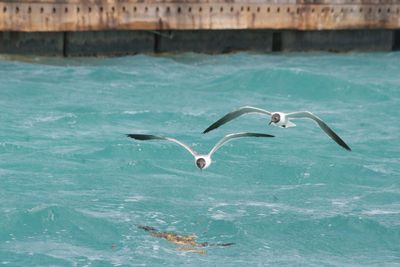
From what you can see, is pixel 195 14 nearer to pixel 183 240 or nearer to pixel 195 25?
pixel 195 25

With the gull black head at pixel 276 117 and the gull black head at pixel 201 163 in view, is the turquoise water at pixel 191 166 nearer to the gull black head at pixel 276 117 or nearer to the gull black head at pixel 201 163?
the gull black head at pixel 201 163

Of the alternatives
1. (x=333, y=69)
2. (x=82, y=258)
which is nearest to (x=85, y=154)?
(x=82, y=258)

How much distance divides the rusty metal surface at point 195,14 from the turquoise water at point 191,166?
0.97 metres

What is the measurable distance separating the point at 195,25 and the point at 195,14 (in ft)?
0.98

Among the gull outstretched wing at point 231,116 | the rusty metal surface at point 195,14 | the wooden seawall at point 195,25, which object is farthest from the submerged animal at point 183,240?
the wooden seawall at point 195,25

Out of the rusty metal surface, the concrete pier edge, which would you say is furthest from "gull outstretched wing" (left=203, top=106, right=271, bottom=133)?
the concrete pier edge

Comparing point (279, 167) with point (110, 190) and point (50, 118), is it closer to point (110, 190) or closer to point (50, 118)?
point (110, 190)

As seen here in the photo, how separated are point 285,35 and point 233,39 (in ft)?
4.87

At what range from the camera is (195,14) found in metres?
33.9

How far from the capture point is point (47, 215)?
19.7 metres

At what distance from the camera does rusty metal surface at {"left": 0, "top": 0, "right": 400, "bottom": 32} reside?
31734mm

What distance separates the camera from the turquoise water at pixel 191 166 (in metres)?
18.8

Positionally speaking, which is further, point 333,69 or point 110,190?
point 333,69

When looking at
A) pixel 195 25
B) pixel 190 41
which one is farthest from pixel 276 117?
pixel 190 41
